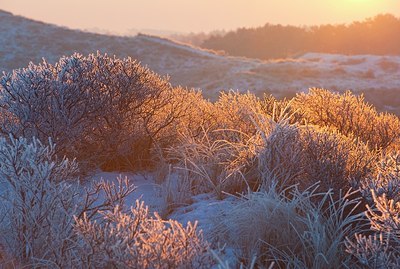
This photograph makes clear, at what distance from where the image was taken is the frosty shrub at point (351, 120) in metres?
8.62

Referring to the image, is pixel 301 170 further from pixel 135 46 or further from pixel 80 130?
pixel 135 46

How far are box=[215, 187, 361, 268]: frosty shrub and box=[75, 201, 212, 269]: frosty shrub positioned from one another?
2.17 feet

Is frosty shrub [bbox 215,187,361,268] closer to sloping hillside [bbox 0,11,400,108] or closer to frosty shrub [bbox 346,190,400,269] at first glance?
frosty shrub [bbox 346,190,400,269]

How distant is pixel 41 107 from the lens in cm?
693

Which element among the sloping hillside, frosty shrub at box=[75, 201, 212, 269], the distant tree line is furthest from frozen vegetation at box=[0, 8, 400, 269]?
the distant tree line

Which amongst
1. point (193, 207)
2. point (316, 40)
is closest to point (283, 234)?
point (193, 207)

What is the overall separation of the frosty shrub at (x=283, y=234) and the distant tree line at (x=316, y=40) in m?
47.2

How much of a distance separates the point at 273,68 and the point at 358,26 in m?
27.6

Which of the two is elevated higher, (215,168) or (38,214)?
(38,214)

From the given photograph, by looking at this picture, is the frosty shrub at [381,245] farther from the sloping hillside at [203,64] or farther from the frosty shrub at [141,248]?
the sloping hillside at [203,64]

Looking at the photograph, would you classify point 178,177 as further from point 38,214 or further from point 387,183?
point 387,183

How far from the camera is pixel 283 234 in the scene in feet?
15.1

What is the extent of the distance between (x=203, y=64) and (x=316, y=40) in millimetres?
27884

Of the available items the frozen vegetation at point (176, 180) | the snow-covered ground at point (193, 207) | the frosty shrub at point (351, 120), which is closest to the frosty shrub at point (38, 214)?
the frozen vegetation at point (176, 180)
